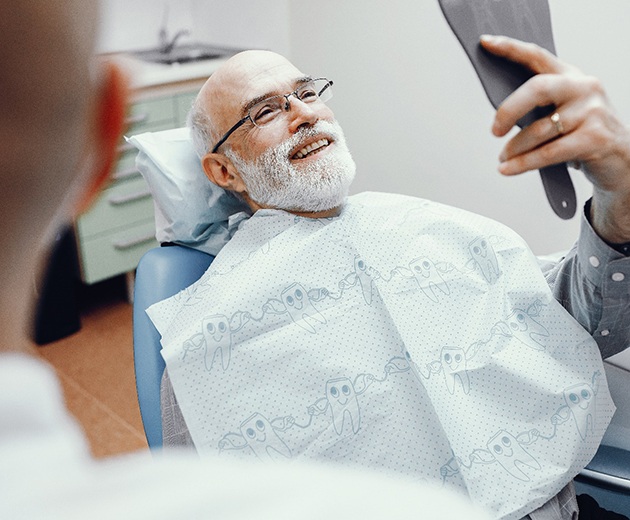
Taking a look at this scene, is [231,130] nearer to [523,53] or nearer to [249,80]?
[249,80]

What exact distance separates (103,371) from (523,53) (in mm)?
2168

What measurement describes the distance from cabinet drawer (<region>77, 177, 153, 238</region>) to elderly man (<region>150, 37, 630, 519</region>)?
1.42m

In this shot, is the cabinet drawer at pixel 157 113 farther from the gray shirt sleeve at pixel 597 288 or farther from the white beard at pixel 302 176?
the gray shirt sleeve at pixel 597 288

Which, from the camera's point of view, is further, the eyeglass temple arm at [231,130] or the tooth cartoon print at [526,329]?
the eyeglass temple arm at [231,130]

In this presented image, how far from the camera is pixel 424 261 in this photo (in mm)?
1419

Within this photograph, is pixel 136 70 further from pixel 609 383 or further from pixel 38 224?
pixel 609 383

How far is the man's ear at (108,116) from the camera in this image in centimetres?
28

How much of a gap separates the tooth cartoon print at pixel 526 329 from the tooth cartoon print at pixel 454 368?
4.4 inches

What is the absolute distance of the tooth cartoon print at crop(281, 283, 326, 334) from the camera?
134 cm

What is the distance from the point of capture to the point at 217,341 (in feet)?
4.35

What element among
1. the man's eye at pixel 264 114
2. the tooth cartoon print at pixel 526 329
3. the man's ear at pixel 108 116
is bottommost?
the tooth cartoon print at pixel 526 329

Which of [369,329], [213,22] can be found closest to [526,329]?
[369,329]

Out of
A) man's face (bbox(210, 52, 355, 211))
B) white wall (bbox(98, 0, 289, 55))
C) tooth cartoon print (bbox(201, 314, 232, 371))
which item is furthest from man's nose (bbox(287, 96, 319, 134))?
white wall (bbox(98, 0, 289, 55))

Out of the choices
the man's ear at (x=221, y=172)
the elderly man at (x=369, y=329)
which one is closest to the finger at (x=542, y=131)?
the elderly man at (x=369, y=329)
